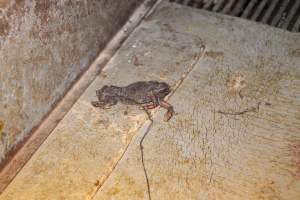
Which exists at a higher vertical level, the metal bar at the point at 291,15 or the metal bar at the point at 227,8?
the metal bar at the point at 291,15

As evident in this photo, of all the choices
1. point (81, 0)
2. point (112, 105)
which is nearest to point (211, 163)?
point (112, 105)

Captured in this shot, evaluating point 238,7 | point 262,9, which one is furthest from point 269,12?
point 238,7

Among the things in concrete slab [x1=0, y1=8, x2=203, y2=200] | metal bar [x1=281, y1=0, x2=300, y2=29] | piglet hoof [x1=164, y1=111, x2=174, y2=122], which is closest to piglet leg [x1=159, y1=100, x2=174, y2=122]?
piglet hoof [x1=164, y1=111, x2=174, y2=122]

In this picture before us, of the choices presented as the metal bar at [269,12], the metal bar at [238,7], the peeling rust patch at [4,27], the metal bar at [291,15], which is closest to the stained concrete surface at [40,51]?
the peeling rust patch at [4,27]

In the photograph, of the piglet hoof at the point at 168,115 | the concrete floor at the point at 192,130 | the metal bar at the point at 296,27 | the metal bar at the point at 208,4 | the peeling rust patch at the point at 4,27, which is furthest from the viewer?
the metal bar at the point at 208,4

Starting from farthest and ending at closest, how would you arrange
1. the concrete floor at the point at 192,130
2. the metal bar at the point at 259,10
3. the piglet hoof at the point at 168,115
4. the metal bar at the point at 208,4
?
the metal bar at the point at 208,4, the metal bar at the point at 259,10, the piglet hoof at the point at 168,115, the concrete floor at the point at 192,130

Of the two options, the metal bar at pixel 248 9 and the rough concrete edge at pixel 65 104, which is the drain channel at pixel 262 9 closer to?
the metal bar at pixel 248 9

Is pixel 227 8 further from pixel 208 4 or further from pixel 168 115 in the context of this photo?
pixel 168 115

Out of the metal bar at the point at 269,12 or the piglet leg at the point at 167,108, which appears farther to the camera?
the metal bar at the point at 269,12
